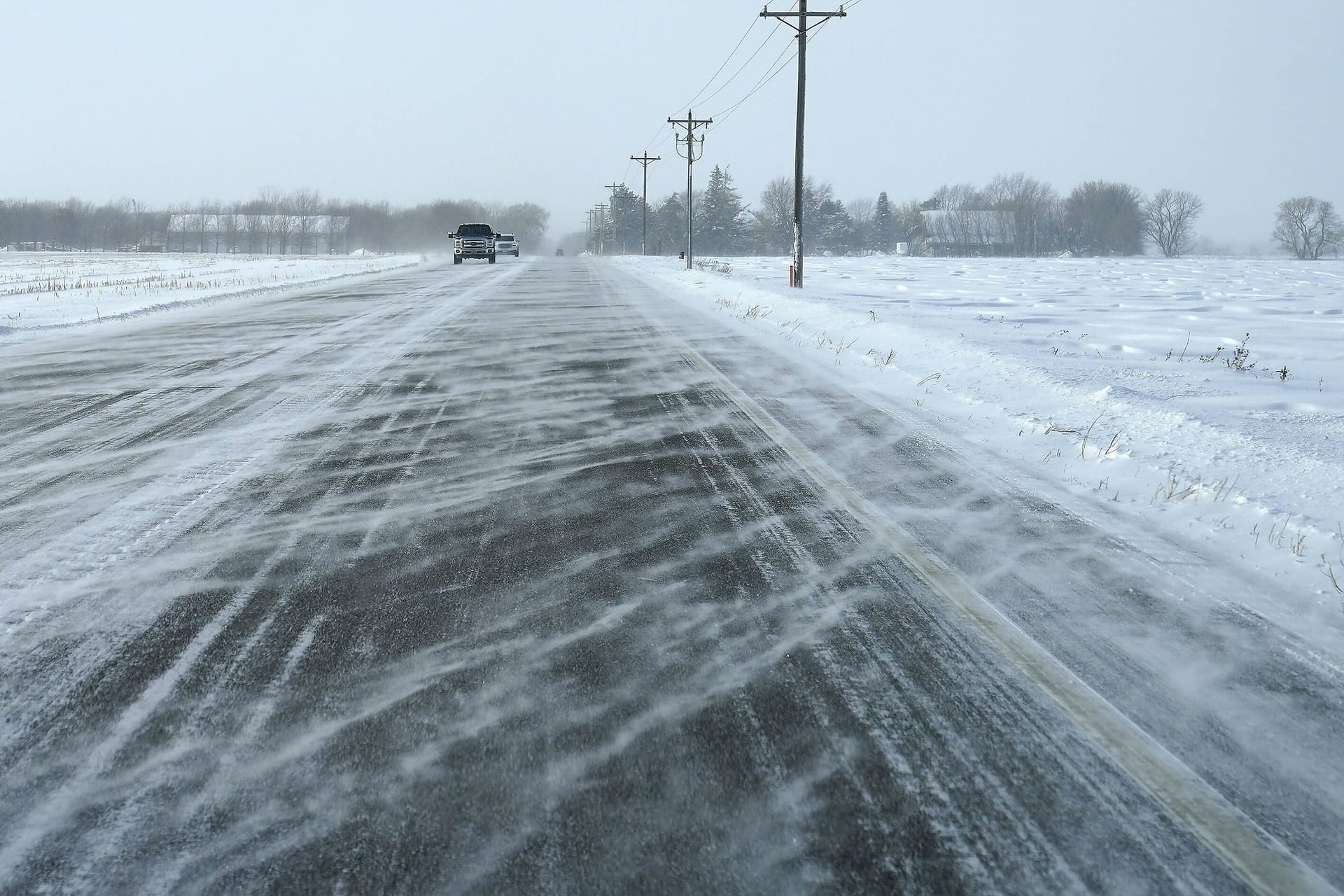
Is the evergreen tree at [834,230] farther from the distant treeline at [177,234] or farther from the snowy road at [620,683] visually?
the snowy road at [620,683]

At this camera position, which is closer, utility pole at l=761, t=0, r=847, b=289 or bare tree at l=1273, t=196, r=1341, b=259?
utility pole at l=761, t=0, r=847, b=289

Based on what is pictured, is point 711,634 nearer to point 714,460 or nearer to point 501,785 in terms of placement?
point 501,785

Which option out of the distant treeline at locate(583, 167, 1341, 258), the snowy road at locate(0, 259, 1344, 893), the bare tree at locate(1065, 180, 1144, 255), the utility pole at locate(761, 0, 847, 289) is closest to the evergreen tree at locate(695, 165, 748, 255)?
the distant treeline at locate(583, 167, 1341, 258)

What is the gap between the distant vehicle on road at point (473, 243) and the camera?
50688mm

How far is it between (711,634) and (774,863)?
4.50 ft

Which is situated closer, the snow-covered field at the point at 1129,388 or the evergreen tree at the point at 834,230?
the snow-covered field at the point at 1129,388

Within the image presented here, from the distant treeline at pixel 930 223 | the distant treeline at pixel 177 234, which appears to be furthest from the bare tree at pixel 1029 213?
the distant treeline at pixel 177 234

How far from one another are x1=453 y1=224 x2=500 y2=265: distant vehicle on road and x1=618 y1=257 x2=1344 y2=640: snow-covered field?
1230 inches

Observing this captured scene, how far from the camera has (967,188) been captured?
154625 millimetres

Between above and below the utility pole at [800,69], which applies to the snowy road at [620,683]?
below

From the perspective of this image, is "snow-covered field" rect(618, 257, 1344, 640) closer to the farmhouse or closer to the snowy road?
the snowy road

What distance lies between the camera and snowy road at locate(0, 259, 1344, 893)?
7.63 ft

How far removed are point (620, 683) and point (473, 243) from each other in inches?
1961

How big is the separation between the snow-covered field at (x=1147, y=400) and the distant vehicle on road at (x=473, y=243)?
102 ft
